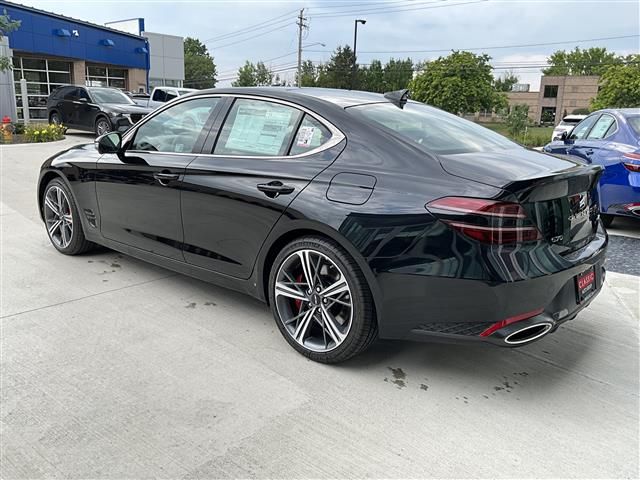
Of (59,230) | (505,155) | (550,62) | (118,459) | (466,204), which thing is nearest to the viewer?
(118,459)

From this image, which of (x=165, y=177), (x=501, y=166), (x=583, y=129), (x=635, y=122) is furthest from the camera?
(x=583, y=129)

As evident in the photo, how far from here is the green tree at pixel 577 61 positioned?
9575 centimetres

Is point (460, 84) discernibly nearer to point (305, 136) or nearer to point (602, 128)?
point (602, 128)

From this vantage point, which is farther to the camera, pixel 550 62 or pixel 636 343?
pixel 550 62

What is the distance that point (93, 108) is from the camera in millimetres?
15773

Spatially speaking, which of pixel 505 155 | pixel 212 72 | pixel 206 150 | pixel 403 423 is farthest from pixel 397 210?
pixel 212 72

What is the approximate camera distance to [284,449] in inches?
92.0

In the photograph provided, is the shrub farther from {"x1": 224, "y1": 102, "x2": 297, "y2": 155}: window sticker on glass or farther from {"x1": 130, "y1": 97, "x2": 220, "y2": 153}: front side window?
{"x1": 224, "y1": 102, "x2": 297, "y2": 155}: window sticker on glass

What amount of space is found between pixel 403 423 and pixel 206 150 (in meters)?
2.18

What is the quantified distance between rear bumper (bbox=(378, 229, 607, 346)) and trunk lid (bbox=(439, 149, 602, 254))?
0.21 m

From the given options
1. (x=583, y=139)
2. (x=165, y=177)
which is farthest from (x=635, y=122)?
(x=165, y=177)

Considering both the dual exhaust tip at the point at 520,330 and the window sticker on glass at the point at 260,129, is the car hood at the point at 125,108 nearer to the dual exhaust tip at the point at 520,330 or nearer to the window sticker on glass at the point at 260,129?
the window sticker on glass at the point at 260,129

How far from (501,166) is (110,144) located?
3094 mm

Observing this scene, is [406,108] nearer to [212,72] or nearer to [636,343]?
[636,343]
